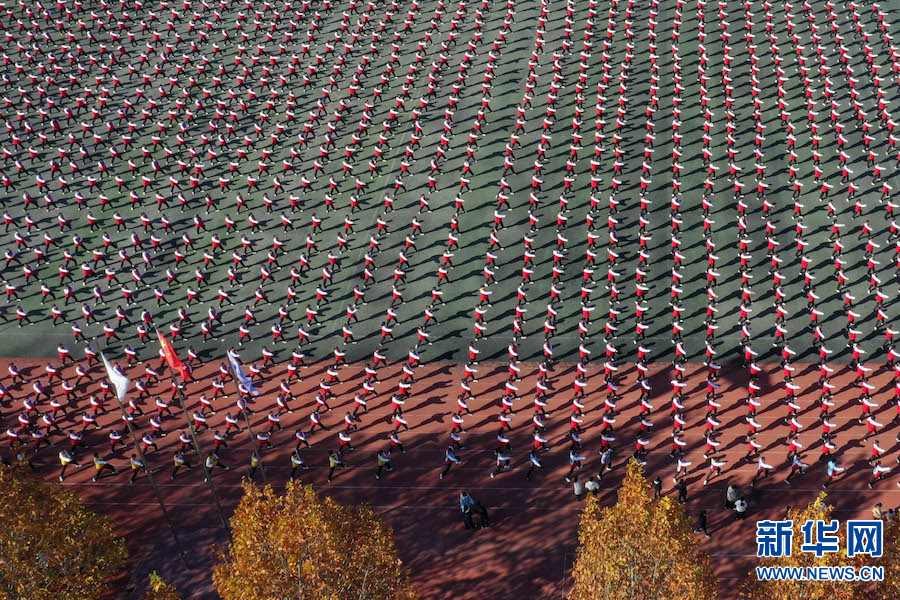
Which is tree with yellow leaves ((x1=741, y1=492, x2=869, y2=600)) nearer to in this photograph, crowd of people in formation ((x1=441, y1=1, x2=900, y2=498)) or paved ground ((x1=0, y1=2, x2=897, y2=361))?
crowd of people in formation ((x1=441, y1=1, x2=900, y2=498))

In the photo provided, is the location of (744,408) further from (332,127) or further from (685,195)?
(332,127)

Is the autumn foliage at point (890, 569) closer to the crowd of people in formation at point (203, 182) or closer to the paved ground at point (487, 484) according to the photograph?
the paved ground at point (487, 484)

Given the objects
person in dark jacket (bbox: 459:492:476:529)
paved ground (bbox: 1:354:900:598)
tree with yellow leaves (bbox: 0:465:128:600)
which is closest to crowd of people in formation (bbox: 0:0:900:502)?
paved ground (bbox: 1:354:900:598)

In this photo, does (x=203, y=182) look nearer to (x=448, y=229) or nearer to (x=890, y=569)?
(x=448, y=229)

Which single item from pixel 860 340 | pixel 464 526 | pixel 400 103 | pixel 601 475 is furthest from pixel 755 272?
pixel 400 103

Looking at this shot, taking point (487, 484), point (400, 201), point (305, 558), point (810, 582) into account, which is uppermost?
point (810, 582)

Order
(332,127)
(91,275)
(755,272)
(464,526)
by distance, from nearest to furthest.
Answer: (464,526) → (755,272) → (91,275) → (332,127)

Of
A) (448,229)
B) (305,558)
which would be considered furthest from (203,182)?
(305,558)
